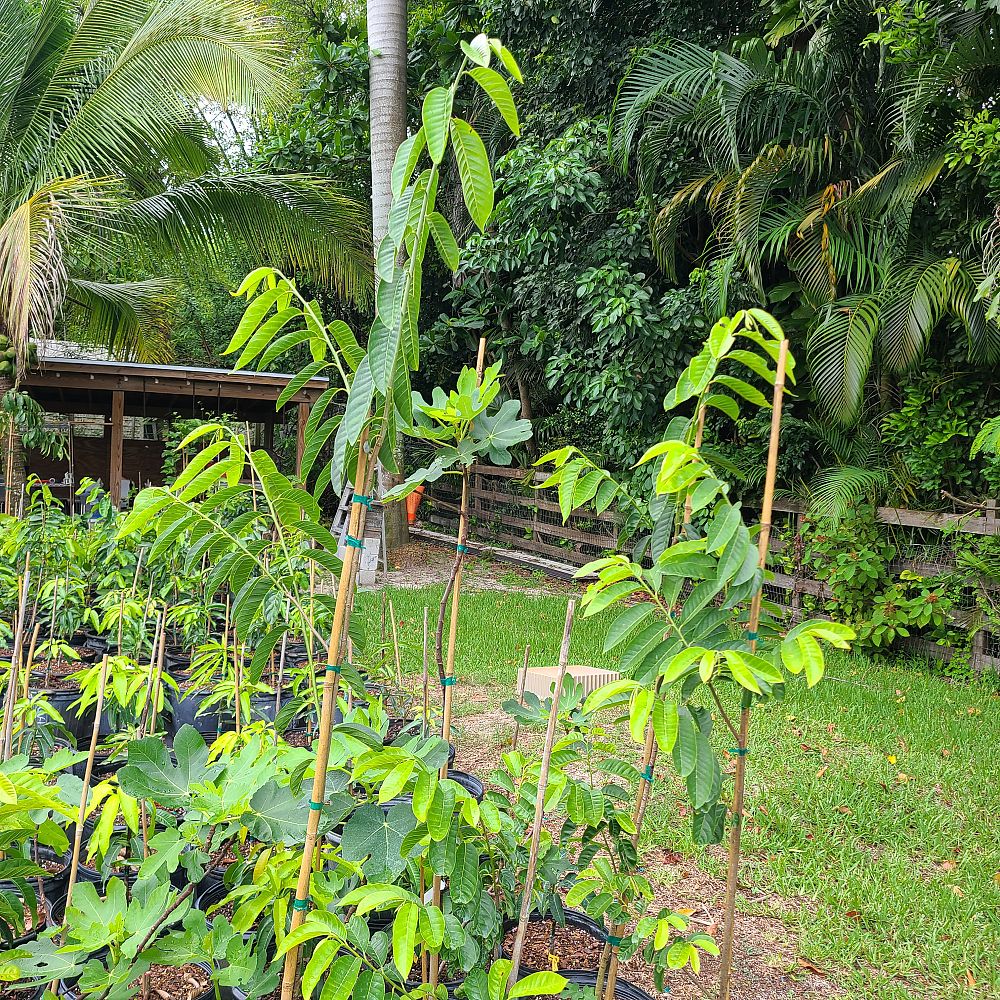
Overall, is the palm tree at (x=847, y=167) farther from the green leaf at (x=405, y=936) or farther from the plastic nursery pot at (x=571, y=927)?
the green leaf at (x=405, y=936)

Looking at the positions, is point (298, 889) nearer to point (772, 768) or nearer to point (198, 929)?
point (198, 929)

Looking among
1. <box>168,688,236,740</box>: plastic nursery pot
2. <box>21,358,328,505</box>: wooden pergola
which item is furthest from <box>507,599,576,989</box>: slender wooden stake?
<box>21,358,328,505</box>: wooden pergola

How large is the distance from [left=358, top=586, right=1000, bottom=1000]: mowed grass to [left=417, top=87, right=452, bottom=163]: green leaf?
2.46m

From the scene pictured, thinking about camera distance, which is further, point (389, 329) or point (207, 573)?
point (207, 573)

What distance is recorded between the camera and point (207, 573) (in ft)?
12.0

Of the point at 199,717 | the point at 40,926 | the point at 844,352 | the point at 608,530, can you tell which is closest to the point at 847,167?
the point at 844,352

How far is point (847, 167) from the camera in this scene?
6617mm

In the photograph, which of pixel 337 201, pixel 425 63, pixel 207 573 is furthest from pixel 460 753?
pixel 425 63

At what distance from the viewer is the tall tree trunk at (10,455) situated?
6295 millimetres

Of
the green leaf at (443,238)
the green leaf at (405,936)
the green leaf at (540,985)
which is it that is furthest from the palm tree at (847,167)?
the green leaf at (405,936)

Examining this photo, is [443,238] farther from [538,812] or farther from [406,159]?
[538,812]

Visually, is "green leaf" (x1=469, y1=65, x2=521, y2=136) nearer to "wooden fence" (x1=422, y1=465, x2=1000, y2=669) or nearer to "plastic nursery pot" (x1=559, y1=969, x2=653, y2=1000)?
"wooden fence" (x1=422, y1=465, x2=1000, y2=669)

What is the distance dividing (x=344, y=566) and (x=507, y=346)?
910 cm

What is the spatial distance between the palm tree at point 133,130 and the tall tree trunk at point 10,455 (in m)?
0.55
